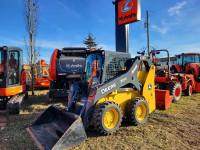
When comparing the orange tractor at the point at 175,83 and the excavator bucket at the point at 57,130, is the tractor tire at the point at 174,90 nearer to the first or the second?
the orange tractor at the point at 175,83

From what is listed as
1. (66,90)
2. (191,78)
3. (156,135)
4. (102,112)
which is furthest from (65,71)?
(191,78)

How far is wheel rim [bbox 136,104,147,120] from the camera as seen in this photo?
4.66 metres

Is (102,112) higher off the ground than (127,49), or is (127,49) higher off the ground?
(127,49)

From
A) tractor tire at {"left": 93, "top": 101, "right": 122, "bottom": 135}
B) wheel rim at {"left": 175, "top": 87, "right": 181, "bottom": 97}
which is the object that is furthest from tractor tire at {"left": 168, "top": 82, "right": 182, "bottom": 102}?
tractor tire at {"left": 93, "top": 101, "right": 122, "bottom": 135}

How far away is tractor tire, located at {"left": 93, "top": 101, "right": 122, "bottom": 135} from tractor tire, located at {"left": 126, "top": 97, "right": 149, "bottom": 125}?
0.49 m

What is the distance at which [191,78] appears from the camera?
29.7ft

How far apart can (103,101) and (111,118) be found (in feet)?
1.52

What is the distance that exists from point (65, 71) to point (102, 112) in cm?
413

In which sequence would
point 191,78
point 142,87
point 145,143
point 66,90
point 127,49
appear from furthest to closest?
point 127,49 → point 191,78 → point 66,90 → point 142,87 → point 145,143

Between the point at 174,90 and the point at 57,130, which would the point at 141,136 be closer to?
the point at 57,130

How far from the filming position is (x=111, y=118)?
403 centimetres

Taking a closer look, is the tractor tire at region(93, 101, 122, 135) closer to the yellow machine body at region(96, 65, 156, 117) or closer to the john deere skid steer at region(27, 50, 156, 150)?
the john deere skid steer at region(27, 50, 156, 150)

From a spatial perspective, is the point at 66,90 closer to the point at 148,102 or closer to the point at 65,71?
the point at 65,71

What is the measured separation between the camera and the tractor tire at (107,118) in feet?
12.0
